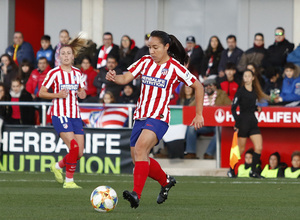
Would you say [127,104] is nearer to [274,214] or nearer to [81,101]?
[81,101]

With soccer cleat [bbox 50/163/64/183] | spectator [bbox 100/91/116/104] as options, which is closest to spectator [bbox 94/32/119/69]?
spectator [bbox 100/91/116/104]

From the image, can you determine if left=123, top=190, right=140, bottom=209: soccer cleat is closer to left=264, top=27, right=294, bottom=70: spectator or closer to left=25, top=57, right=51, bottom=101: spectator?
left=264, top=27, right=294, bottom=70: spectator

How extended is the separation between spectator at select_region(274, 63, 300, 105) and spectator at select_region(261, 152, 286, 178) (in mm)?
1294

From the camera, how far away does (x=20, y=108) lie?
17.2m

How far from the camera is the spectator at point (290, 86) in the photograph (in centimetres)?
1683

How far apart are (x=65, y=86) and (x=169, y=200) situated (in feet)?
9.67

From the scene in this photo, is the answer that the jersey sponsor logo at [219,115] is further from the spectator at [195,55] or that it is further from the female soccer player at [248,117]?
the spectator at [195,55]

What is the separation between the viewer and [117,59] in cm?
1847

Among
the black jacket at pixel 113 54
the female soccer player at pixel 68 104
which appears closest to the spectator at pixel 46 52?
the black jacket at pixel 113 54

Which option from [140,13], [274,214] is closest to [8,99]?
[140,13]

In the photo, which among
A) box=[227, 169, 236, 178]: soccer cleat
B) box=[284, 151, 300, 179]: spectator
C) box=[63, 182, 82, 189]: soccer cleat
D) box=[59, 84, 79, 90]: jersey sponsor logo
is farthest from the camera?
box=[284, 151, 300, 179]: spectator

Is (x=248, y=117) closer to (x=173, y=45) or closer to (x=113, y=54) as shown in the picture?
(x=113, y=54)

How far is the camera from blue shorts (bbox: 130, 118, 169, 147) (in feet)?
29.1

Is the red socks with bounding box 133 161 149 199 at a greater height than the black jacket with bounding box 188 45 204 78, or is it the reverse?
the black jacket with bounding box 188 45 204 78
